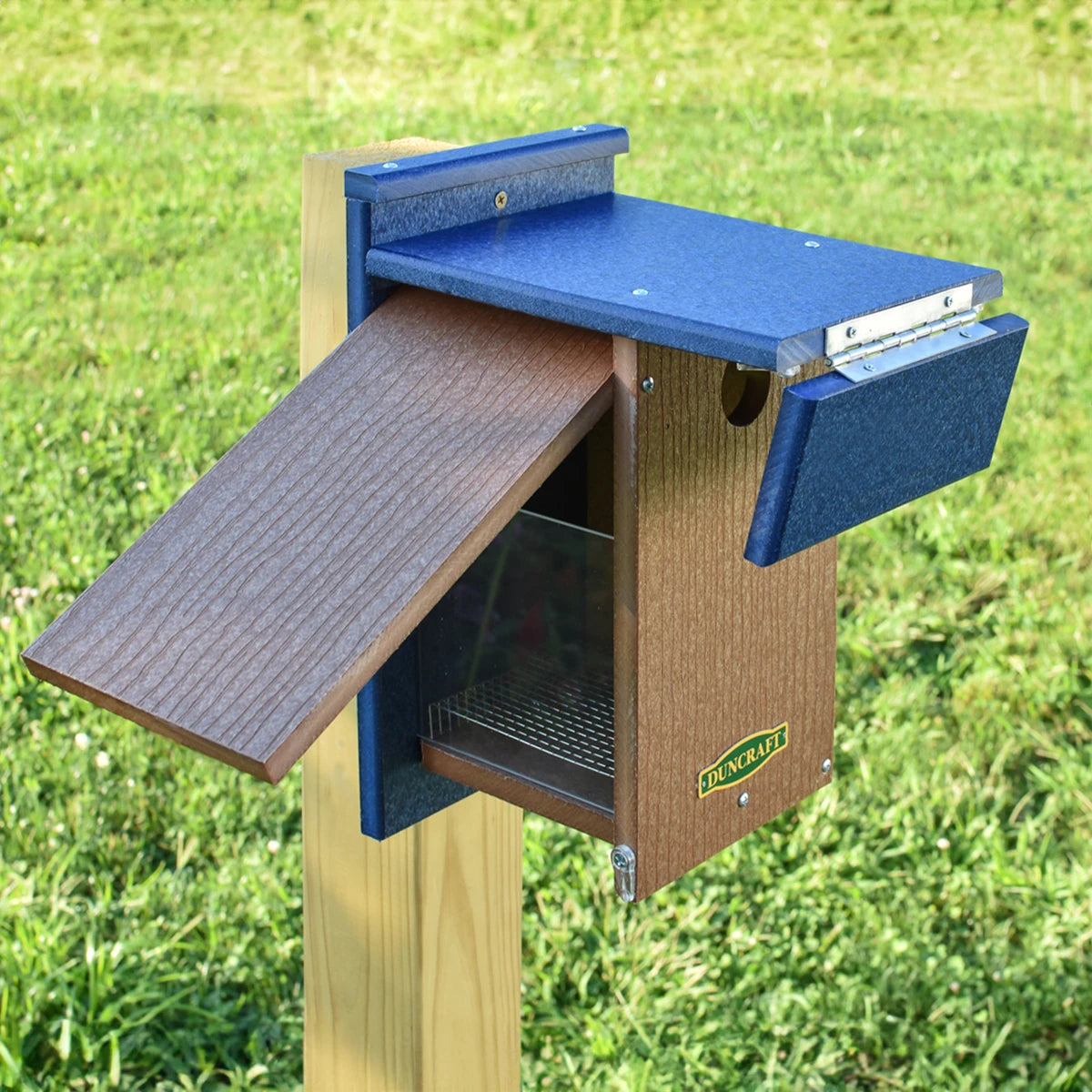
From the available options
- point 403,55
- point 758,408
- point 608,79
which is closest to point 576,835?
point 758,408

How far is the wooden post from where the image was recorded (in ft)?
5.34

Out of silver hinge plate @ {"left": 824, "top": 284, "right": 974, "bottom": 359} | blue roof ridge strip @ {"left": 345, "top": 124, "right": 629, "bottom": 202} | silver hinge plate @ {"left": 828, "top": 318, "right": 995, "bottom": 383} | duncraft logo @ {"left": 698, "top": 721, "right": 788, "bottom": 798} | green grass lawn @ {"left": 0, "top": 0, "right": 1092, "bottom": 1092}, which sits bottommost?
green grass lawn @ {"left": 0, "top": 0, "right": 1092, "bottom": 1092}

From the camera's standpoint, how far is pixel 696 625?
1429mm

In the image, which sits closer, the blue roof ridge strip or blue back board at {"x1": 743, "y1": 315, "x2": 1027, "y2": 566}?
blue back board at {"x1": 743, "y1": 315, "x2": 1027, "y2": 566}

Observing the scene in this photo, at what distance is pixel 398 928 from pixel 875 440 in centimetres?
74

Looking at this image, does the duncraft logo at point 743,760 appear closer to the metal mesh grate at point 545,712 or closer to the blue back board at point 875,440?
the metal mesh grate at point 545,712

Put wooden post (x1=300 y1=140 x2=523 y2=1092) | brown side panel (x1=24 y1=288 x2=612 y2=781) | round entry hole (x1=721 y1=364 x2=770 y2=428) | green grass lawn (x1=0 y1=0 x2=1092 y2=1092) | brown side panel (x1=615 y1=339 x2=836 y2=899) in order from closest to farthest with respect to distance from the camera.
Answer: brown side panel (x1=24 y1=288 x2=612 y2=781), brown side panel (x1=615 y1=339 x2=836 y2=899), round entry hole (x1=721 y1=364 x2=770 y2=428), wooden post (x1=300 y1=140 x2=523 y2=1092), green grass lawn (x1=0 y1=0 x2=1092 y2=1092)

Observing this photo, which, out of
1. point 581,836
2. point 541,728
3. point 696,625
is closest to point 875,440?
point 696,625

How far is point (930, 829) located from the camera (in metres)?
2.82

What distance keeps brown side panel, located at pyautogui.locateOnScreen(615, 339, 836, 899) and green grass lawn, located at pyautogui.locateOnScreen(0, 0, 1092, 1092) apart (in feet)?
3.30

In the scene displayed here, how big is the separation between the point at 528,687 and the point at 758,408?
365mm

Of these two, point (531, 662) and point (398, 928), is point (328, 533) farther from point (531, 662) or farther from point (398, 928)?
point (398, 928)

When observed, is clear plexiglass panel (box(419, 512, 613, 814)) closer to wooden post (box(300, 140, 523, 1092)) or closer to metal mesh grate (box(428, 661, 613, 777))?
metal mesh grate (box(428, 661, 613, 777))

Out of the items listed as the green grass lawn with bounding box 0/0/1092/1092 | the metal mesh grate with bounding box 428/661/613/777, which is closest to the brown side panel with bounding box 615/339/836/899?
the metal mesh grate with bounding box 428/661/613/777
